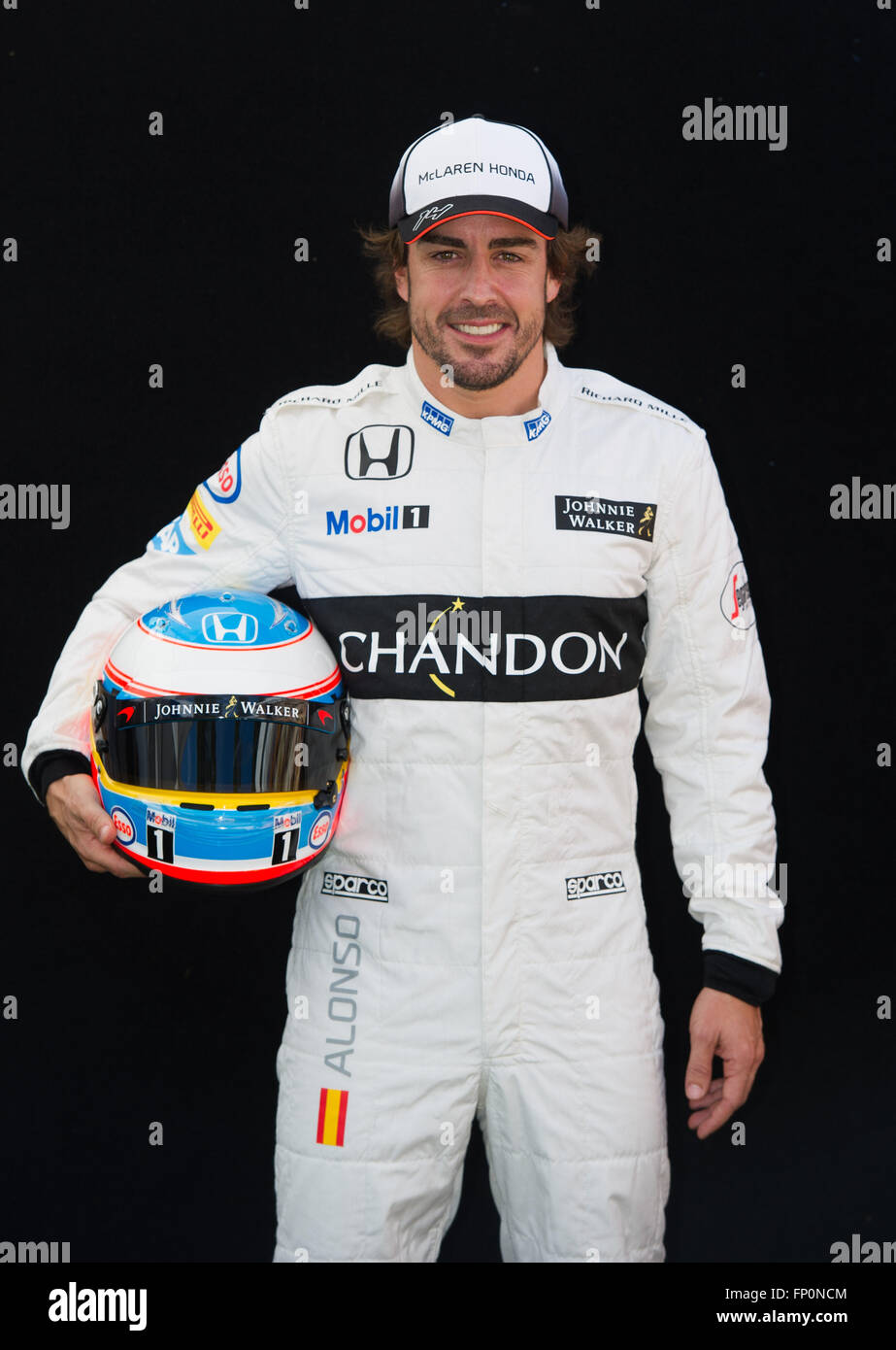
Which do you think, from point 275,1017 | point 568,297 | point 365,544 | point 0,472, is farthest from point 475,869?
point 0,472

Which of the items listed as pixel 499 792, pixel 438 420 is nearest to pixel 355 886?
pixel 499 792

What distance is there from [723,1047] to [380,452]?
1.11m

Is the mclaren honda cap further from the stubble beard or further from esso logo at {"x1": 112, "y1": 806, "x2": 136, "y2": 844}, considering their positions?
esso logo at {"x1": 112, "y1": 806, "x2": 136, "y2": 844}

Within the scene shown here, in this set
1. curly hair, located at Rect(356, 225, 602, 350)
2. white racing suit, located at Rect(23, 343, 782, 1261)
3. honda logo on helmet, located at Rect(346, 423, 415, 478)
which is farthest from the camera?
curly hair, located at Rect(356, 225, 602, 350)

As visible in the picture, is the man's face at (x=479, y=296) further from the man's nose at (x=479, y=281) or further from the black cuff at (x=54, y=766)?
the black cuff at (x=54, y=766)

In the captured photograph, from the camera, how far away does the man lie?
2.01m

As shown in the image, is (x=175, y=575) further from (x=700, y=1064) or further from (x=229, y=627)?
(x=700, y=1064)

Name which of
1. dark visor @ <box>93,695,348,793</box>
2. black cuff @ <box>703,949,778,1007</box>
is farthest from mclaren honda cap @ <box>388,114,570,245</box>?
black cuff @ <box>703,949,778,1007</box>

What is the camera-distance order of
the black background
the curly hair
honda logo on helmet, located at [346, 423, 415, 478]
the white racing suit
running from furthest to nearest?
the black background, the curly hair, honda logo on helmet, located at [346, 423, 415, 478], the white racing suit

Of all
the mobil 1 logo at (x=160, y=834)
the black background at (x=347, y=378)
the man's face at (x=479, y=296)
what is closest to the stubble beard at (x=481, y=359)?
the man's face at (x=479, y=296)

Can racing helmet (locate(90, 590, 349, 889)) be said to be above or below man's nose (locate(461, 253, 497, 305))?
below

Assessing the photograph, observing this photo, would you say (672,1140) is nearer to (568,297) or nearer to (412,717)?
(412,717)

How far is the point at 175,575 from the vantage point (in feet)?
7.23

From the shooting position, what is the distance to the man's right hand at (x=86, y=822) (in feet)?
6.52
